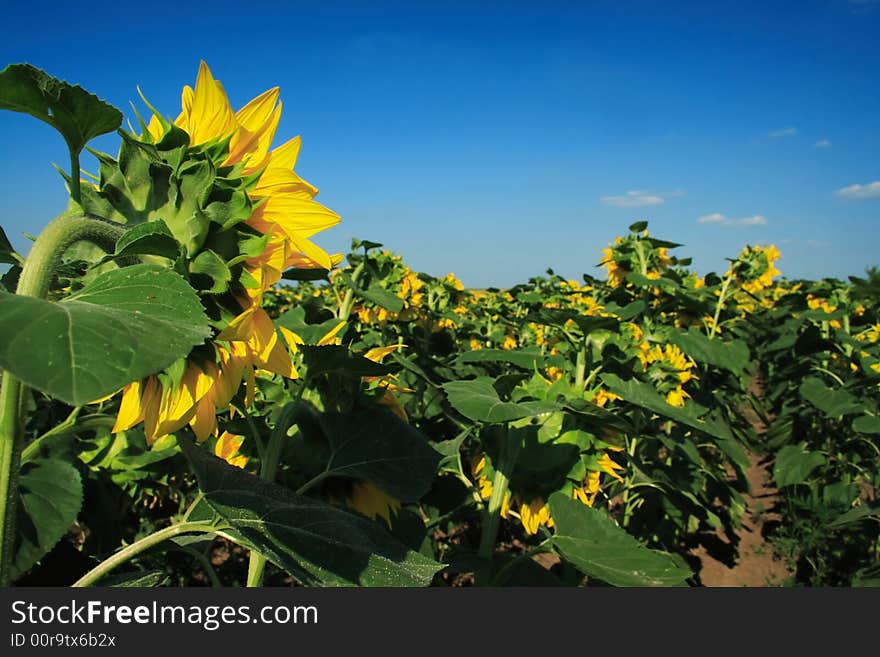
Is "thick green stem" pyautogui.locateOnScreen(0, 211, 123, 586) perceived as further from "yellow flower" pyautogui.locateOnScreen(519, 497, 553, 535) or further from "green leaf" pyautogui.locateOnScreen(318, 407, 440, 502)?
"yellow flower" pyautogui.locateOnScreen(519, 497, 553, 535)

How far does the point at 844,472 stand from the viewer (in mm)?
5004

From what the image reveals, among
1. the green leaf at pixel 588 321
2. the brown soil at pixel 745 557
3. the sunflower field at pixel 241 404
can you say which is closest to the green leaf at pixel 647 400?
the sunflower field at pixel 241 404

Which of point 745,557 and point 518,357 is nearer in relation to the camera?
point 518,357

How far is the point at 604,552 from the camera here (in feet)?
5.03

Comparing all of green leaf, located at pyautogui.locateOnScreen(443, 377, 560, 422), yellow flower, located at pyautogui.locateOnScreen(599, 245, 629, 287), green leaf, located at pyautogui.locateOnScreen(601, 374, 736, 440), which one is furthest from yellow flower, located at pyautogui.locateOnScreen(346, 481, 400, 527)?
yellow flower, located at pyautogui.locateOnScreen(599, 245, 629, 287)

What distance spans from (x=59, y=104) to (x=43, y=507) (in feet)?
3.24

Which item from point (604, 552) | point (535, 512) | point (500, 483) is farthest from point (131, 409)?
point (535, 512)

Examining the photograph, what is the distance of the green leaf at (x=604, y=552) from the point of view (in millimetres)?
1371

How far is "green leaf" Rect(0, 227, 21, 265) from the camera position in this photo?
2.23 ft

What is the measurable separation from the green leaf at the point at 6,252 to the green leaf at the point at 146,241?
15 centimetres

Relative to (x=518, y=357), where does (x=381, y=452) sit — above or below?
below

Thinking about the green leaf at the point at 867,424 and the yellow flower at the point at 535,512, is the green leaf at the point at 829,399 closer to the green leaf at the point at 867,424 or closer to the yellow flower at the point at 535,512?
the green leaf at the point at 867,424

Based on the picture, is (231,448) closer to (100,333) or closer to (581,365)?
(100,333)

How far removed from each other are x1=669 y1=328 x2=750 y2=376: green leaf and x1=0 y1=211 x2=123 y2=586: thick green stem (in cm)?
371
